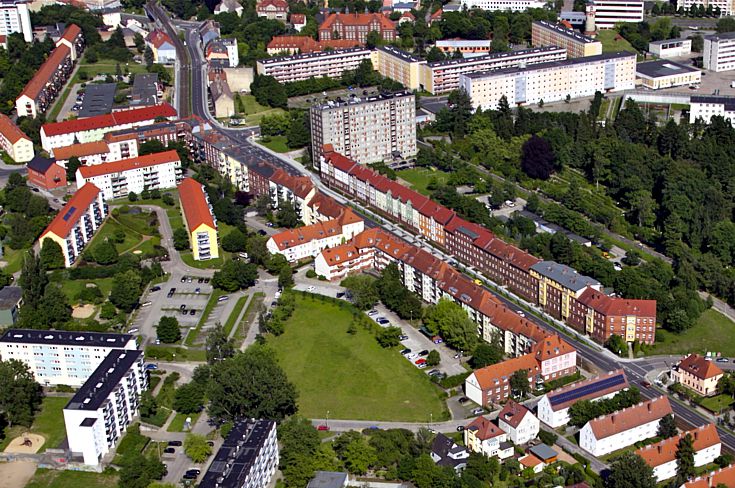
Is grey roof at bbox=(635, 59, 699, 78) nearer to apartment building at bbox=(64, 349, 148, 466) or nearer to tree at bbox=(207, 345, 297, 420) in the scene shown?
tree at bbox=(207, 345, 297, 420)

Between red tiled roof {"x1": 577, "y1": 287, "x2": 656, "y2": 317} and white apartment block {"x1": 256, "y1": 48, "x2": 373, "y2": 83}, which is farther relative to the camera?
white apartment block {"x1": 256, "y1": 48, "x2": 373, "y2": 83}

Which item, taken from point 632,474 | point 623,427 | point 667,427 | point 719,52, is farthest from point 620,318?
point 719,52

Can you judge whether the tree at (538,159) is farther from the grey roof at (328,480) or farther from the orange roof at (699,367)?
the grey roof at (328,480)

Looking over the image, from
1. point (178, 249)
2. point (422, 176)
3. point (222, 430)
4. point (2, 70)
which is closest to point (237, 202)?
point (178, 249)

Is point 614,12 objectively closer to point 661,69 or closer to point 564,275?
point 661,69

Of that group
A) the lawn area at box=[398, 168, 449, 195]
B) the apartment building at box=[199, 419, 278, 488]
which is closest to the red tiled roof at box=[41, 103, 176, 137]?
the lawn area at box=[398, 168, 449, 195]

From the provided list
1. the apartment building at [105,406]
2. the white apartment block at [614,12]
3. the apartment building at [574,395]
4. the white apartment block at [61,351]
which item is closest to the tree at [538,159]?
the apartment building at [574,395]

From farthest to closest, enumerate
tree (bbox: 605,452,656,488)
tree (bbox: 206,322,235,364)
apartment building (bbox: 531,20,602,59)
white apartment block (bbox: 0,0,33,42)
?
white apartment block (bbox: 0,0,33,42), apartment building (bbox: 531,20,602,59), tree (bbox: 206,322,235,364), tree (bbox: 605,452,656,488)
